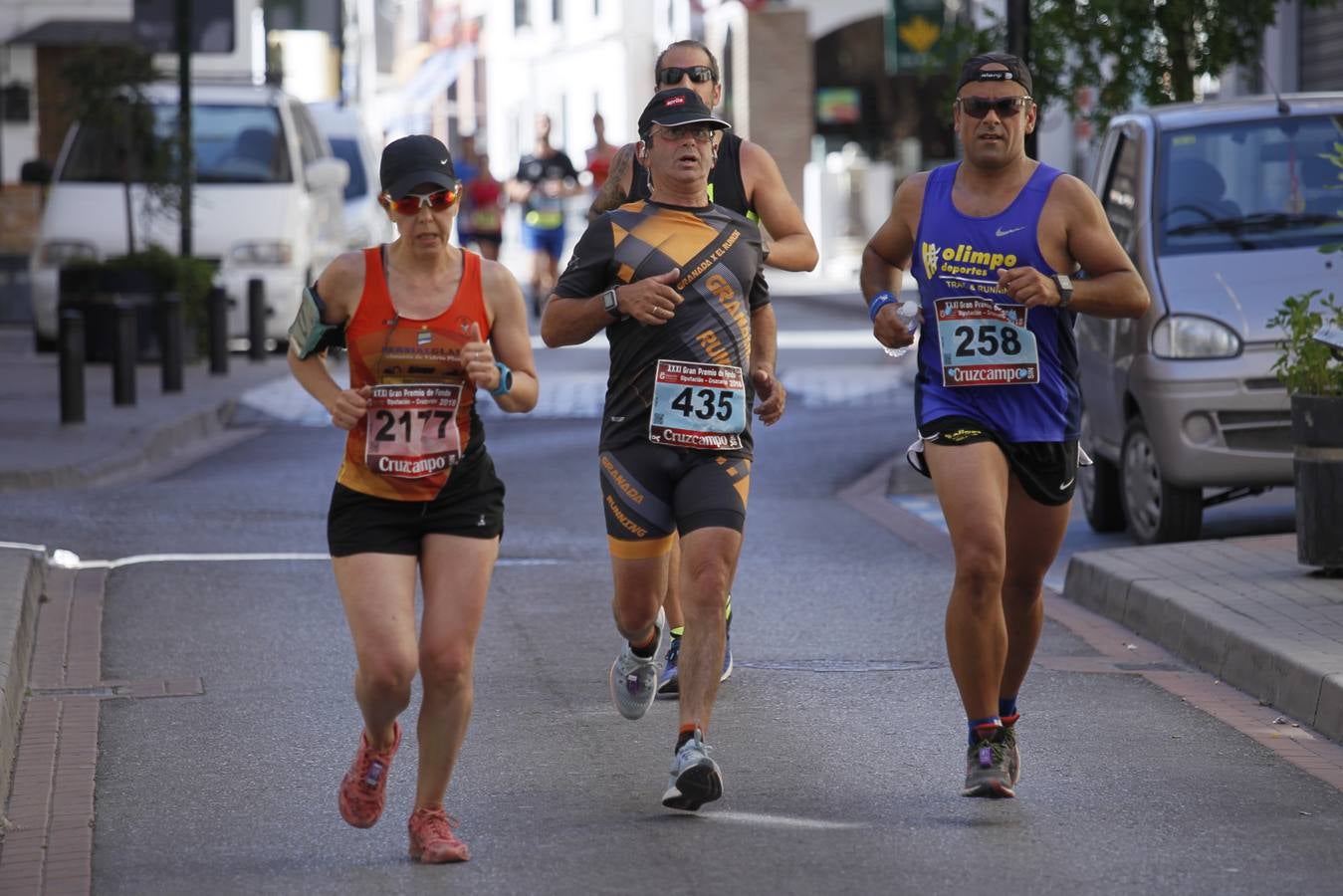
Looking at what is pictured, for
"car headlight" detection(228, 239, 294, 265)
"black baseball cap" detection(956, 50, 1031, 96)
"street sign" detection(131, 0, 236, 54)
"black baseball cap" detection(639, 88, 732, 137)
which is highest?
"street sign" detection(131, 0, 236, 54)

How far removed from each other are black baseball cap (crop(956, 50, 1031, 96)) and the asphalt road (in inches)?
73.9

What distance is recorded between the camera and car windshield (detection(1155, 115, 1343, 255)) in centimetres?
1172

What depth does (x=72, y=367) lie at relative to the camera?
54.6 feet

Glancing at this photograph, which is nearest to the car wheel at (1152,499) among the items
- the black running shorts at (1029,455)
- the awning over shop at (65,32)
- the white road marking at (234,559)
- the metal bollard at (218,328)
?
the white road marking at (234,559)

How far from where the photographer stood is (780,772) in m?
7.09

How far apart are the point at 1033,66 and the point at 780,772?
9411 millimetres

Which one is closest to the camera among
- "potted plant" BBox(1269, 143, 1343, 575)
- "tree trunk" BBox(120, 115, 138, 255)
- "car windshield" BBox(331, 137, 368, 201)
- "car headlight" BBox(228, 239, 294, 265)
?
"potted plant" BBox(1269, 143, 1343, 575)

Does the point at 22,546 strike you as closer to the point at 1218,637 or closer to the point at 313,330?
the point at 1218,637

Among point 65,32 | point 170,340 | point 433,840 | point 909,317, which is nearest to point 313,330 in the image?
point 433,840

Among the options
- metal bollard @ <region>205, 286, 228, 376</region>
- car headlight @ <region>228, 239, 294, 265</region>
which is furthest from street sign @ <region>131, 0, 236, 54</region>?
metal bollard @ <region>205, 286, 228, 376</region>

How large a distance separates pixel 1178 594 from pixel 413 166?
14.5 ft

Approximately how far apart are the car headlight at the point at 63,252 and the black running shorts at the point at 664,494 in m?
16.2

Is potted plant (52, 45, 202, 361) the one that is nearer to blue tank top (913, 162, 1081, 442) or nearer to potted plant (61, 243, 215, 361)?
potted plant (61, 243, 215, 361)

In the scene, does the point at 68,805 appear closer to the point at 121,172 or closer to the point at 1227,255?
the point at 1227,255
